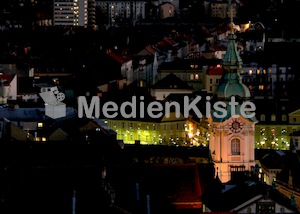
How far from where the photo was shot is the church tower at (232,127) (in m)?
34.8

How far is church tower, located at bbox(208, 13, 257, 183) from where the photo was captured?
3475cm

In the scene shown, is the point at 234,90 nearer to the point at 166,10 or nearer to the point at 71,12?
the point at 71,12

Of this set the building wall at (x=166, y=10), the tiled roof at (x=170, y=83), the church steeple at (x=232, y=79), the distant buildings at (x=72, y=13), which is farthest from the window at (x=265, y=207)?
the building wall at (x=166, y=10)

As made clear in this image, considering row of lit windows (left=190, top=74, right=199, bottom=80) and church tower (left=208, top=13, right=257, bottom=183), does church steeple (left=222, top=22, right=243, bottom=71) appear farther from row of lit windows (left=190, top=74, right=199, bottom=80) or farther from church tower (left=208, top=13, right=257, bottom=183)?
row of lit windows (left=190, top=74, right=199, bottom=80)

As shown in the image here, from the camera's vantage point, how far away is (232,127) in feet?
115

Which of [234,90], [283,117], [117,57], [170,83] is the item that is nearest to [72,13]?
[117,57]

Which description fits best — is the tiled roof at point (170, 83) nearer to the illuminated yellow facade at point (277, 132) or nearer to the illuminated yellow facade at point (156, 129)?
the illuminated yellow facade at point (156, 129)

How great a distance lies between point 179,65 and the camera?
79750 mm

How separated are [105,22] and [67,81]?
292 feet

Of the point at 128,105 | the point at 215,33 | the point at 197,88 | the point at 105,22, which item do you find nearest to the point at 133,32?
the point at 215,33

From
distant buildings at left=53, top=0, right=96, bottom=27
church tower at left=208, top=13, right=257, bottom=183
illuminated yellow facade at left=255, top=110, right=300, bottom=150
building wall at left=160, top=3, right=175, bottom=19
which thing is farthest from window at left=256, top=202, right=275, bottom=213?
building wall at left=160, top=3, right=175, bottom=19

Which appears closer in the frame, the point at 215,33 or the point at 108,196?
the point at 108,196

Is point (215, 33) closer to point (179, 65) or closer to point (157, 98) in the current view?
point (179, 65)

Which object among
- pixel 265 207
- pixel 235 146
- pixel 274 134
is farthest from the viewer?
pixel 274 134
